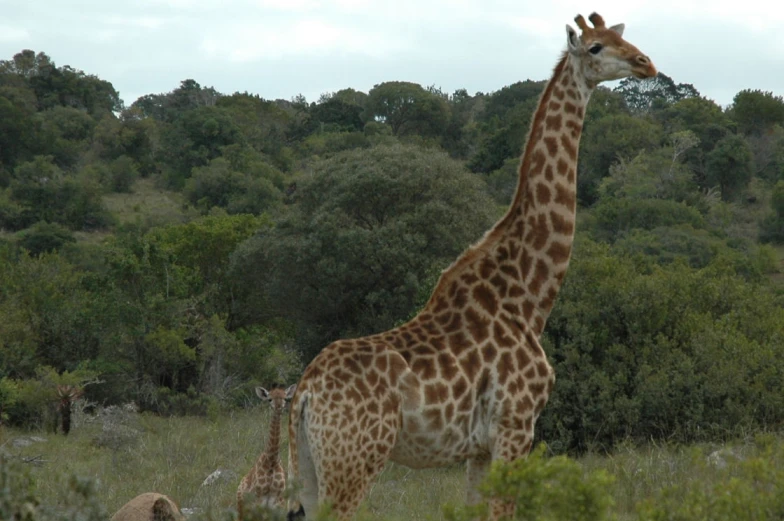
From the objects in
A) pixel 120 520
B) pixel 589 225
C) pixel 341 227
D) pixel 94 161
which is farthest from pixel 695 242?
pixel 94 161

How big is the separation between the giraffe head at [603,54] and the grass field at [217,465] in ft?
7.12

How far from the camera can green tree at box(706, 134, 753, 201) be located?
4381 centimetres

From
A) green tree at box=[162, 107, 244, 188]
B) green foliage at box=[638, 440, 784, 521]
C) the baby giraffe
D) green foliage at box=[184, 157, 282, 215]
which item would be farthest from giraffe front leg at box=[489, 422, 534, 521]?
green tree at box=[162, 107, 244, 188]

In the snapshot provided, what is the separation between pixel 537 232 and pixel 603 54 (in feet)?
3.47

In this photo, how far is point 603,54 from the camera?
664 centimetres

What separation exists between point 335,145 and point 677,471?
42455mm

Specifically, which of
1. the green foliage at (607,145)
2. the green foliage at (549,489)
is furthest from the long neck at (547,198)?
the green foliage at (607,145)

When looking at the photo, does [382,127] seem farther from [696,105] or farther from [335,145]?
[696,105]

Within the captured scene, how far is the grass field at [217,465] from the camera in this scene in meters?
8.88

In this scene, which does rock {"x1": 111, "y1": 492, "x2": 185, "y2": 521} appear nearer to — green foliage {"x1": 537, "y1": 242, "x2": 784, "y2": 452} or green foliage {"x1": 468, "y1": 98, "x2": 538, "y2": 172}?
green foliage {"x1": 537, "y1": 242, "x2": 784, "y2": 452}

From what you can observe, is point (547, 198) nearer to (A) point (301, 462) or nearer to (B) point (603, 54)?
(B) point (603, 54)

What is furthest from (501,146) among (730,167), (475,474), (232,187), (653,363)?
(475,474)

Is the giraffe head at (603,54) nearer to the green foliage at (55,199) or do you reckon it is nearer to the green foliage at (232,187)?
the green foliage at (232,187)

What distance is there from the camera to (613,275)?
1360cm
